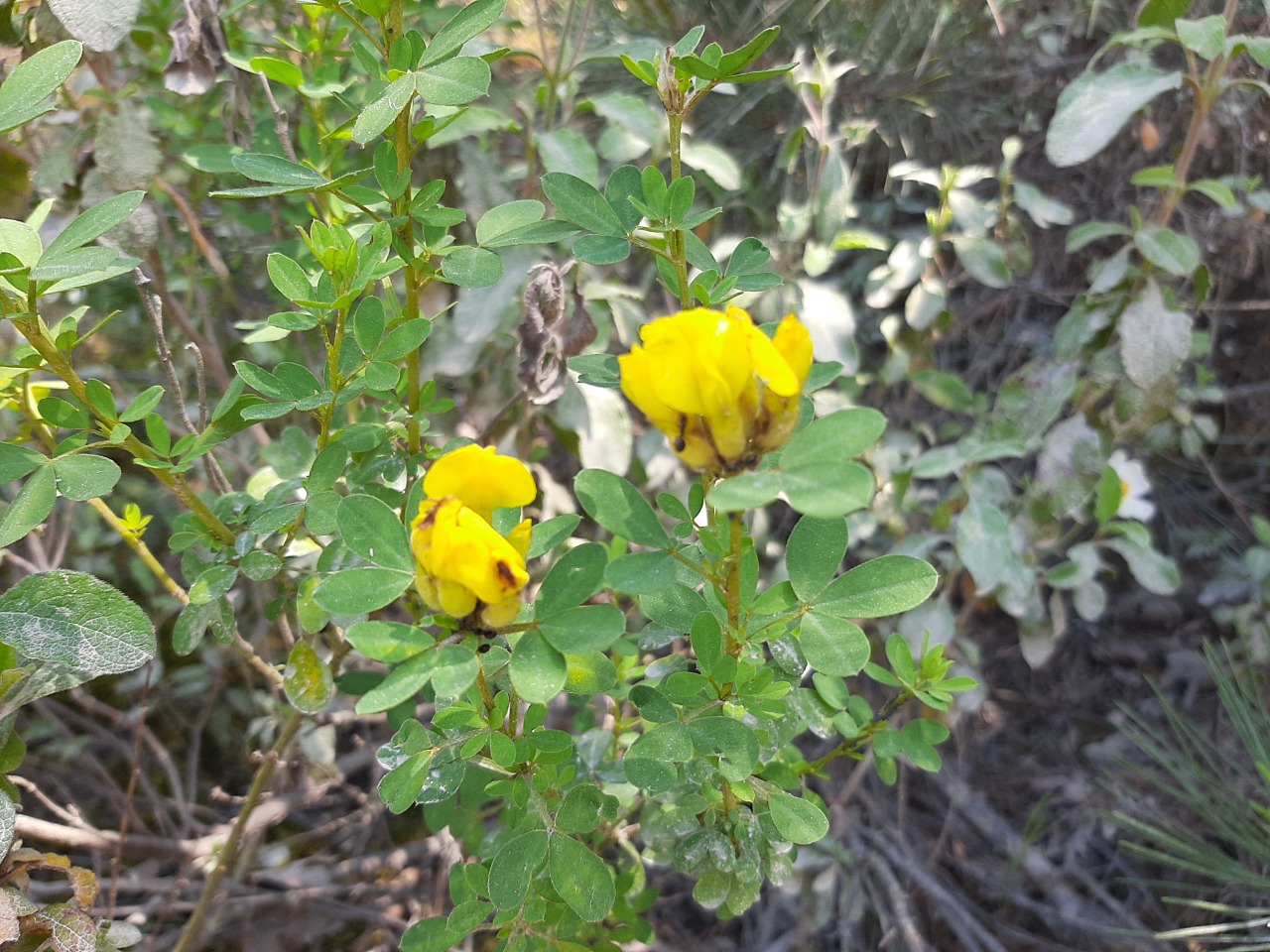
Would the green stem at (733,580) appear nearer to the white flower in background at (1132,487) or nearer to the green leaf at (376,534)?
the green leaf at (376,534)

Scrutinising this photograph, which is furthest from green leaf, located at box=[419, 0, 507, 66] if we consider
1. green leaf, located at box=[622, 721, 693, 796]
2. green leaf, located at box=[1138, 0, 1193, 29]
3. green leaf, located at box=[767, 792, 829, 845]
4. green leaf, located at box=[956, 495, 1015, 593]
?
green leaf, located at box=[1138, 0, 1193, 29]

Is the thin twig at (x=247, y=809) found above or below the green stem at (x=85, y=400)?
below

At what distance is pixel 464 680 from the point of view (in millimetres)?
547

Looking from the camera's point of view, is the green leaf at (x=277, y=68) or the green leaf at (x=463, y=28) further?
the green leaf at (x=277, y=68)

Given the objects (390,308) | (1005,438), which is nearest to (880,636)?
(1005,438)

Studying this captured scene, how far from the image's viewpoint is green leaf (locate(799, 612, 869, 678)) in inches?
25.2

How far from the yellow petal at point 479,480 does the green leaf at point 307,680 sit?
0.43 meters

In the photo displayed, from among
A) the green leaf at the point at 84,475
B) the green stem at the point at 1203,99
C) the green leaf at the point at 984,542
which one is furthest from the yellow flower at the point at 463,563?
the green stem at the point at 1203,99

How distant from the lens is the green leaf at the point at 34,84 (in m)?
0.67

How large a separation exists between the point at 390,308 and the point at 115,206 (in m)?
0.25

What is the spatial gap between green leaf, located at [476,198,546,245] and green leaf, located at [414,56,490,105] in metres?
0.13

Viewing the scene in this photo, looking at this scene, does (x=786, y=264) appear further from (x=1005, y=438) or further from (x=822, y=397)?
(x=1005, y=438)

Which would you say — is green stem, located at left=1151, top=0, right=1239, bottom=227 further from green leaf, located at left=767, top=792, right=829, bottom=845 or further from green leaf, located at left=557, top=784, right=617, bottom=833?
green leaf, located at left=557, top=784, right=617, bottom=833

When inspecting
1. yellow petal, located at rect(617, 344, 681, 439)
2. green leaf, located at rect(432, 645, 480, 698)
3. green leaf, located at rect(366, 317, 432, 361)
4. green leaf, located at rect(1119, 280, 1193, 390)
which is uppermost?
yellow petal, located at rect(617, 344, 681, 439)
